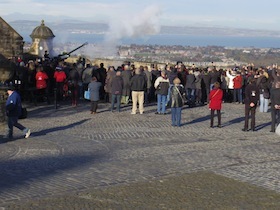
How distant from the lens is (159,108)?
22.7 meters

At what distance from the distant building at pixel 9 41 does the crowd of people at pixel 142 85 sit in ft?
15.4

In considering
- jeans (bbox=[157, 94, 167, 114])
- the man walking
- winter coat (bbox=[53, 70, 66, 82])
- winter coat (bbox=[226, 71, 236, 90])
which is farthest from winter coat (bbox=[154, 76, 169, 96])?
winter coat (bbox=[226, 71, 236, 90])

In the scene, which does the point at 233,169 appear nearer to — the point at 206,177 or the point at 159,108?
the point at 206,177

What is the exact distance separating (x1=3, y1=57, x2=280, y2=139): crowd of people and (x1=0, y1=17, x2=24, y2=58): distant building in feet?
15.4

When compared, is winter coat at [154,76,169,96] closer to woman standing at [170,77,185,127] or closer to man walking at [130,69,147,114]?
man walking at [130,69,147,114]

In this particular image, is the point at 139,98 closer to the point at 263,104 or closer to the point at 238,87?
the point at 263,104

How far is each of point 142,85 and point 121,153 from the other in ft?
26.5

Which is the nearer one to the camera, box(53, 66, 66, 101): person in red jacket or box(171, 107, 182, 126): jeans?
box(171, 107, 182, 126): jeans

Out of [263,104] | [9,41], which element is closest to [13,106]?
[263,104]

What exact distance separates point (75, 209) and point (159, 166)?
146 inches

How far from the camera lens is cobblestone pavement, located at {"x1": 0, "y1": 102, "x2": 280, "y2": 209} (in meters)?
11.4

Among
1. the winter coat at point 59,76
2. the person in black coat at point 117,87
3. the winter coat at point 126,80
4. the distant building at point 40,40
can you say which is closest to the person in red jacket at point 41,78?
the winter coat at point 59,76

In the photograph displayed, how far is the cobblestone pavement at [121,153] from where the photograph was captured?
11375mm

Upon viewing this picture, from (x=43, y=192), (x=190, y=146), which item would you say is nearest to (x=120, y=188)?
(x=43, y=192)
